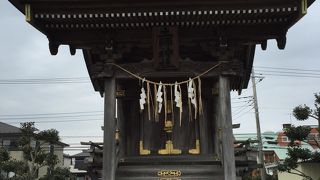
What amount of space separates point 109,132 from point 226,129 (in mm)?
3014

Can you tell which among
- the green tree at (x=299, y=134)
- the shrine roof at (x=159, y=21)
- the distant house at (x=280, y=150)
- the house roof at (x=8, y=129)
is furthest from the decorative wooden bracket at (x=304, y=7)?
the house roof at (x=8, y=129)

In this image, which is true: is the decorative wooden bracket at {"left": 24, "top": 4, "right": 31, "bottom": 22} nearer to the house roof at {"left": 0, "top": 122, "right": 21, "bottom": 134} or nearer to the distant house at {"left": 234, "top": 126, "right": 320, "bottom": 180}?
the distant house at {"left": 234, "top": 126, "right": 320, "bottom": 180}

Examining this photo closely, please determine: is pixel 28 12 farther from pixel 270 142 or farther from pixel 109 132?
pixel 270 142

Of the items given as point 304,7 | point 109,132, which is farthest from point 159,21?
point 304,7

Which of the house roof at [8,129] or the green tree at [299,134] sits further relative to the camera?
the house roof at [8,129]

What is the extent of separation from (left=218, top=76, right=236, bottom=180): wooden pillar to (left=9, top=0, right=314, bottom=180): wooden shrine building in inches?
1.0

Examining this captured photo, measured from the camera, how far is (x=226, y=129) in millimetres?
10016

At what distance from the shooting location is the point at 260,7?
31.1ft

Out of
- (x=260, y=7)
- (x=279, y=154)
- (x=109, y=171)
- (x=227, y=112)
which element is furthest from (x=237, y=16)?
(x=279, y=154)

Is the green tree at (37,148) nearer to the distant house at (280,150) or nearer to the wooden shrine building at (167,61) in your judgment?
the distant house at (280,150)

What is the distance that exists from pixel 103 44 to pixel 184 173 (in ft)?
13.4

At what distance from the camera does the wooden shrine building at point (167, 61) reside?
9.52m

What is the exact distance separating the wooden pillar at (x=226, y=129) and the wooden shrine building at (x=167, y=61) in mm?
25

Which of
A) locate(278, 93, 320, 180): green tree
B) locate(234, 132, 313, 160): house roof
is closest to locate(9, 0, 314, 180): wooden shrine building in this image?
locate(278, 93, 320, 180): green tree
